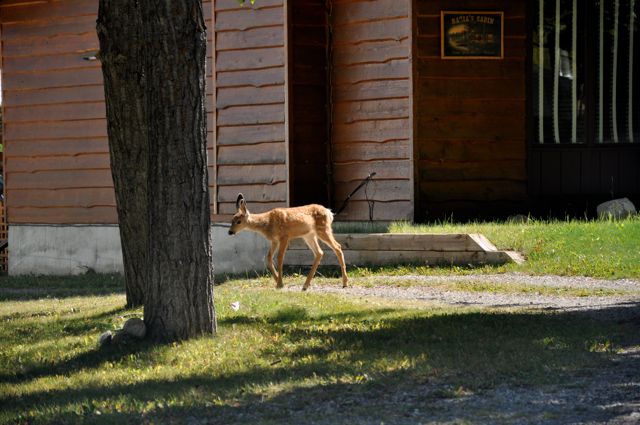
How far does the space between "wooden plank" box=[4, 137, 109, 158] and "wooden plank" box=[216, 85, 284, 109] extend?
2984 mm

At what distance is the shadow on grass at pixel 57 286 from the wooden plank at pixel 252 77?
376 cm

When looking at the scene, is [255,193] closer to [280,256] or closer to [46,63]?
[280,256]

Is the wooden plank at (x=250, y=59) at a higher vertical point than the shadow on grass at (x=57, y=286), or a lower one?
higher

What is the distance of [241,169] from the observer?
18.5 meters

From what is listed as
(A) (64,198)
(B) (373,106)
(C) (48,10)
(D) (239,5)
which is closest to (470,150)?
(B) (373,106)

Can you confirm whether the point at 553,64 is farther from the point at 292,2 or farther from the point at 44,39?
the point at 44,39

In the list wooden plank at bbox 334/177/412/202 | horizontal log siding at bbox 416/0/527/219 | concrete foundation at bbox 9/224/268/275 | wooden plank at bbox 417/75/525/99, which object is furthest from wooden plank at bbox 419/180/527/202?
concrete foundation at bbox 9/224/268/275

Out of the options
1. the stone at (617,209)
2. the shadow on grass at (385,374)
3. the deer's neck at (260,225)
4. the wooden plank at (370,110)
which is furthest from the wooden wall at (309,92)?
the shadow on grass at (385,374)

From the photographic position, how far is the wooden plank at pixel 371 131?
17.7 metres

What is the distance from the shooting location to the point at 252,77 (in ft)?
60.0

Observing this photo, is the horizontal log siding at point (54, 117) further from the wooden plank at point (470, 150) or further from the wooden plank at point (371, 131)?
the wooden plank at point (470, 150)

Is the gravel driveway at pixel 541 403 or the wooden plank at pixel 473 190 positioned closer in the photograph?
the gravel driveway at pixel 541 403

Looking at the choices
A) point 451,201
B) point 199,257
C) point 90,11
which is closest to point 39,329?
point 199,257

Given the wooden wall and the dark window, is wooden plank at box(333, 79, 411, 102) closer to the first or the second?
the wooden wall
